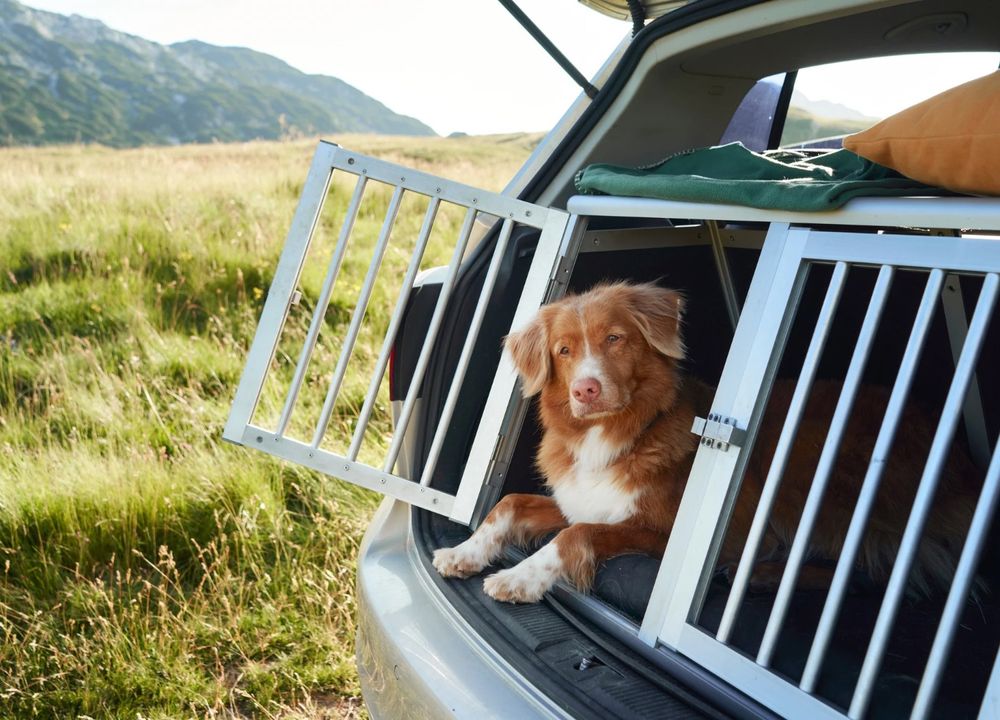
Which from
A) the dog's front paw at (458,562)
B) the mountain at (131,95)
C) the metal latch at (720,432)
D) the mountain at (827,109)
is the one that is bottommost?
the dog's front paw at (458,562)

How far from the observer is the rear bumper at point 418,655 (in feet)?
6.02

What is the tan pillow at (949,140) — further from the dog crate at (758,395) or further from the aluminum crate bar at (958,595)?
the aluminum crate bar at (958,595)

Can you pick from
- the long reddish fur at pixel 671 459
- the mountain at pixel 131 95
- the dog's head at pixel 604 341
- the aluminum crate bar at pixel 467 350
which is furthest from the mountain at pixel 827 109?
the mountain at pixel 131 95

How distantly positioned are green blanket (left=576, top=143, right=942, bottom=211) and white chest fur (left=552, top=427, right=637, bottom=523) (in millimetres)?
819

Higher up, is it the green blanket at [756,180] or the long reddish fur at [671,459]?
the green blanket at [756,180]

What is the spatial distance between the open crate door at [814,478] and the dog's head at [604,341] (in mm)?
606

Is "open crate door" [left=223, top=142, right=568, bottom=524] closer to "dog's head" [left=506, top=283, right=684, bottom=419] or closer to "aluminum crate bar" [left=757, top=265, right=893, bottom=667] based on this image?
"dog's head" [left=506, top=283, right=684, bottom=419]

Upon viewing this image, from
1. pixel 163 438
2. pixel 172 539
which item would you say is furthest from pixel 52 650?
pixel 163 438

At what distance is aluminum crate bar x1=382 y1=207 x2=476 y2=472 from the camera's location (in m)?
2.82

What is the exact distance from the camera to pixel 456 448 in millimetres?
2984

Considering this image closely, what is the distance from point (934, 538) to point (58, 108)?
221 feet

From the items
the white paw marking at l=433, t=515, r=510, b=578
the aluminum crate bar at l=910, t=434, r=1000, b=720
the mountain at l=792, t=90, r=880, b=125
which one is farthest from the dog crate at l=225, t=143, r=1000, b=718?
the mountain at l=792, t=90, r=880, b=125

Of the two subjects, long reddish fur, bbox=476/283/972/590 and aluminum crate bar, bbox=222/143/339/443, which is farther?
aluminum crate bar, bbox=222/143/339/443

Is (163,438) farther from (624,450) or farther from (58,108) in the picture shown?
(58,108)
